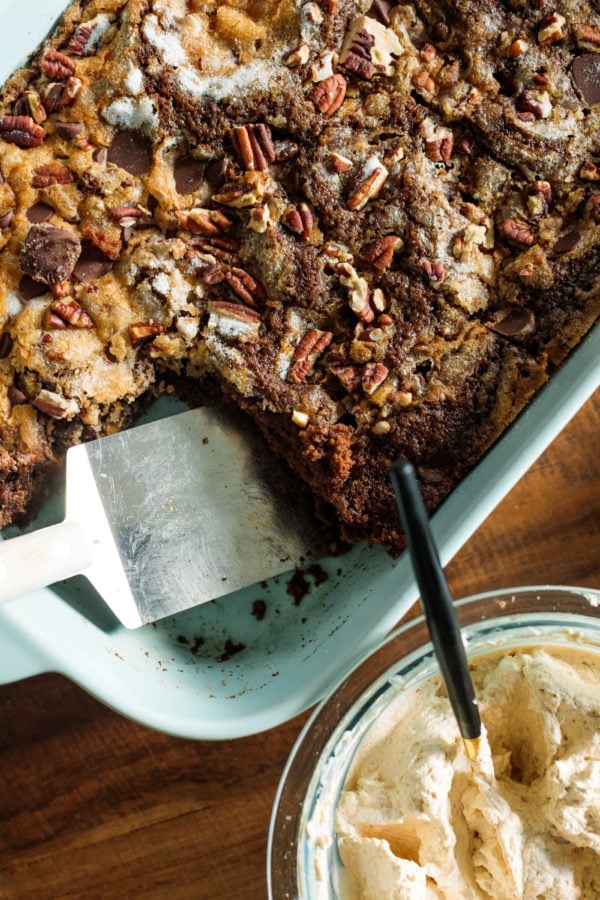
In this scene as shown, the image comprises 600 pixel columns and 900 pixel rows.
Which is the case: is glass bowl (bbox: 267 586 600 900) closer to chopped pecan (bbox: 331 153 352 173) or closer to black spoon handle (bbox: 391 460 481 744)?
→ black spoon handle (bbox: 391 460 481 744)

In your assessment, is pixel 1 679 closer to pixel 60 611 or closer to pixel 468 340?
pixel 60 611

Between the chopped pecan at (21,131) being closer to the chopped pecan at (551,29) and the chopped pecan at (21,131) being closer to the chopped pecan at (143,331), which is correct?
the chopped pecan at (143,331)

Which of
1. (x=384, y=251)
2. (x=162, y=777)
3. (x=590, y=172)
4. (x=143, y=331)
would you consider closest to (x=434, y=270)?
(x=384, y=251)

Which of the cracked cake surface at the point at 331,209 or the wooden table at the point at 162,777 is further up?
the cracked cake surface at the point at 331,209

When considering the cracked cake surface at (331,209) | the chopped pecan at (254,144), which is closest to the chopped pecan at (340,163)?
the cracked cake surface at (331,209)

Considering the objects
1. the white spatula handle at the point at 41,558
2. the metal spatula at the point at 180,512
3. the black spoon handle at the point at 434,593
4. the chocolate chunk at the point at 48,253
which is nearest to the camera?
the black spoon handle at the point at 434,593

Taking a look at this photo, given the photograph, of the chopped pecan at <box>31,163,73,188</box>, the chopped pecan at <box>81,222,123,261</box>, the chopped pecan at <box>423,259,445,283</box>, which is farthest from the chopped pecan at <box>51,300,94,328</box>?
the chopped pecan at <box>423,259,445,283</box>

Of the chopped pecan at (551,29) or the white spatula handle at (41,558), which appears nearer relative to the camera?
the white spatula handle at (41,558)
